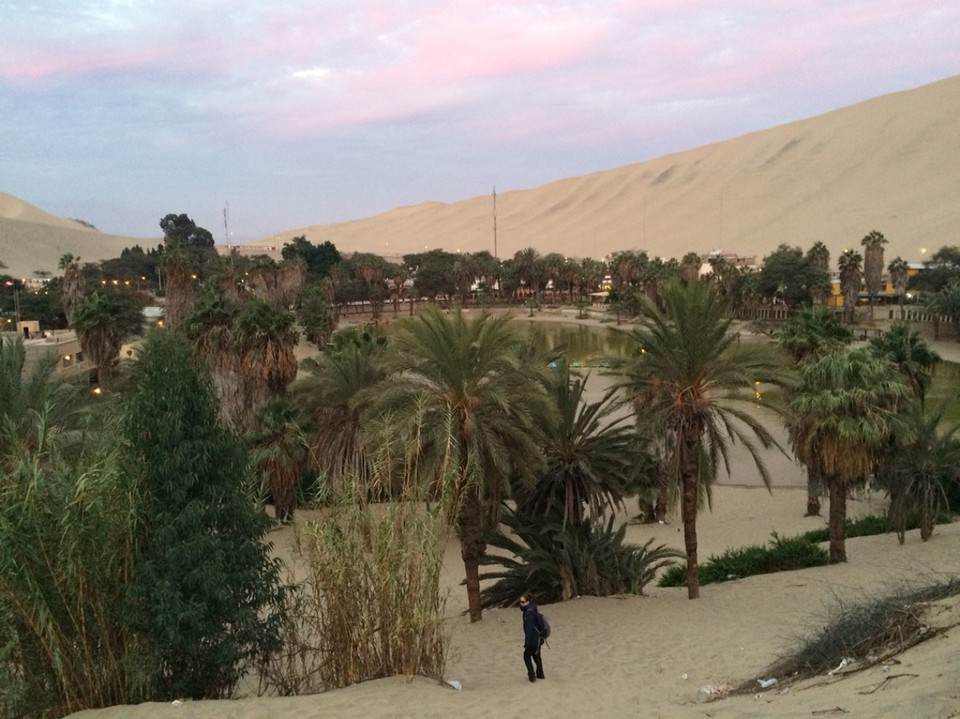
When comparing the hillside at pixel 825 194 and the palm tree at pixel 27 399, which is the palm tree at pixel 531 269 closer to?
the hillside at pixel 825 194

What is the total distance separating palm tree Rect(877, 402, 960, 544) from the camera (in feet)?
58.4

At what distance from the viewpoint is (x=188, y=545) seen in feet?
29.2

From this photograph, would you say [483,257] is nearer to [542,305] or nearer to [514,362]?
[542,305]

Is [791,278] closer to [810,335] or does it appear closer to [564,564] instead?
[810,335]

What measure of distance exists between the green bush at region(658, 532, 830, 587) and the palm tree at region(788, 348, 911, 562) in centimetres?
49

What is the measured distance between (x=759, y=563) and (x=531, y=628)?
8.84 metres

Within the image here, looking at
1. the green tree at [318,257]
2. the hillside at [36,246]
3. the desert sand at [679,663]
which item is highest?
the hillside at [36,246]

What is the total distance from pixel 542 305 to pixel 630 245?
227 ft

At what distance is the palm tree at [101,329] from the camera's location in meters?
32.2

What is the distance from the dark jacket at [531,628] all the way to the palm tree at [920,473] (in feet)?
35.2

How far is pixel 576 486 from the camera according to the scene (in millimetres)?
15266

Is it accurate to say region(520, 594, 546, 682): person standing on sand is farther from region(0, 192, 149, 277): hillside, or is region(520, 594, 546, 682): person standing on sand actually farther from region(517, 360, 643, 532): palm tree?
region(0, 192, 149, 277): hillside

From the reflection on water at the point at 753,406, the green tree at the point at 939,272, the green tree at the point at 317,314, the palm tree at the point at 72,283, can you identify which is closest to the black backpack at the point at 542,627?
the reflection on water at the point at 753,406

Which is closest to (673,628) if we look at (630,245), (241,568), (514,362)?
(514,362)
